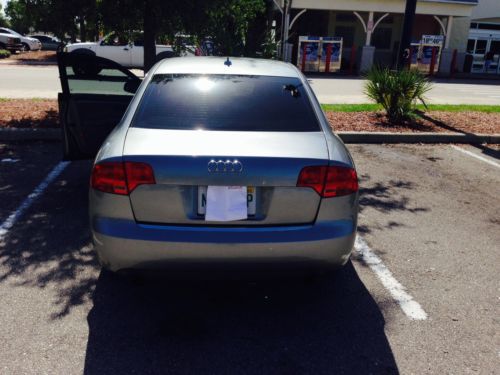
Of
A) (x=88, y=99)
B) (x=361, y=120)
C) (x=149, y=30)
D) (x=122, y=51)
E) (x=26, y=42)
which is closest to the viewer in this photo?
(x=88, y=99)

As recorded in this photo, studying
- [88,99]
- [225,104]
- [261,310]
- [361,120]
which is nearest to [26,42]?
[361,120]

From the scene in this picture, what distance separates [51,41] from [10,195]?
38362 mm

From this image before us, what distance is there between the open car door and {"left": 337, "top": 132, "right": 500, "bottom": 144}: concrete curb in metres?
4.18

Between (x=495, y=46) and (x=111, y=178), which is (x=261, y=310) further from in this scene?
(x=495, y=46)

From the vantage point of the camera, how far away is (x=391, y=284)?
3.75m

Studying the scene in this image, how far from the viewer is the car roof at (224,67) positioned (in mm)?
3779

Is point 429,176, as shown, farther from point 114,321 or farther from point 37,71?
point 37,71

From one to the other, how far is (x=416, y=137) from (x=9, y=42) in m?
28.2

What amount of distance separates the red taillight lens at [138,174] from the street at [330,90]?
32.2ft

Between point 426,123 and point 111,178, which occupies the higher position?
point 111,178

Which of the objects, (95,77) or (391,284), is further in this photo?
(95,77)

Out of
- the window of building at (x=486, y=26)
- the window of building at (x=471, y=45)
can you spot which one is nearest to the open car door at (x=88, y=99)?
the window of building at (x=471, y=45)

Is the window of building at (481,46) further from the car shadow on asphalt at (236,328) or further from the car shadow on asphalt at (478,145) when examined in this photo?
the car shadow on asphalt at (236,328)

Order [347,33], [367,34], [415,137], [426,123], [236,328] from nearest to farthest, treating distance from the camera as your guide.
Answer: [236,328], [415,137], [426,123], [367,34], [347,33]
